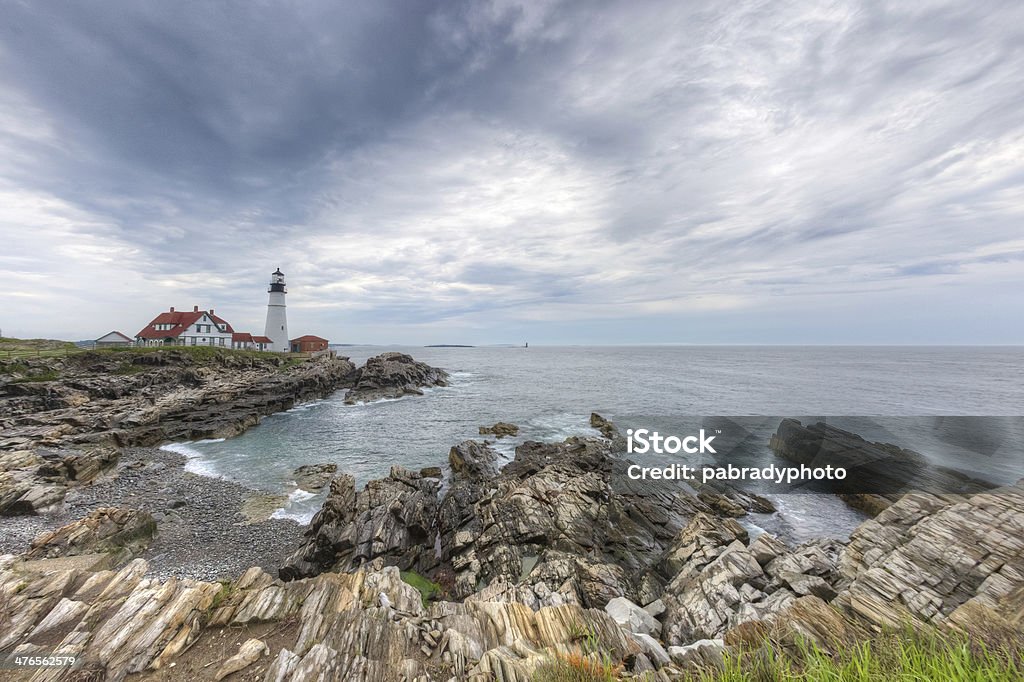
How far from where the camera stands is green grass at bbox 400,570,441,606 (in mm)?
12969

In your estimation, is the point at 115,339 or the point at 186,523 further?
the point at 115,339

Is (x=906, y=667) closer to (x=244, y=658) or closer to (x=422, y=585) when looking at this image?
(x=244, y=658)

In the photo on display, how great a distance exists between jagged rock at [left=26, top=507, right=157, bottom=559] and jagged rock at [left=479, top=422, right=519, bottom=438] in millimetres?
24130

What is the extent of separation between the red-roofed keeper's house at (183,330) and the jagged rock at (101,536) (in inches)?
2991

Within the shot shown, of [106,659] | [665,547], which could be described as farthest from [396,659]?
[665,547]

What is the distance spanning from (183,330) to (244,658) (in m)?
93.9

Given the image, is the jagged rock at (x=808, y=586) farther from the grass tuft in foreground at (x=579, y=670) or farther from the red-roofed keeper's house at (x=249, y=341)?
the red-roofed keeper's house at (x=249, y=341)

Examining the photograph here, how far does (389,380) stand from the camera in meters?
62.7

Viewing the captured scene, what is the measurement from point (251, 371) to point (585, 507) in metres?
61.1

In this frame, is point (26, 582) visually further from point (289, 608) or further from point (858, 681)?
point (858, 681)

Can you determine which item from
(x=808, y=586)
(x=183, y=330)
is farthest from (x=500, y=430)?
(x=183, y=330)

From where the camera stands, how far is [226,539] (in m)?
16.7

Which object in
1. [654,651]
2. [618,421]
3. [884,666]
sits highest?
[884,666]

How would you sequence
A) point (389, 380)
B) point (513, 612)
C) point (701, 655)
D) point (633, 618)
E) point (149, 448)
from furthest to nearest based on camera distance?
point (389, 380) → point (149, 448) → point (633, 618) → point (513, 612) → point (701, 655)
